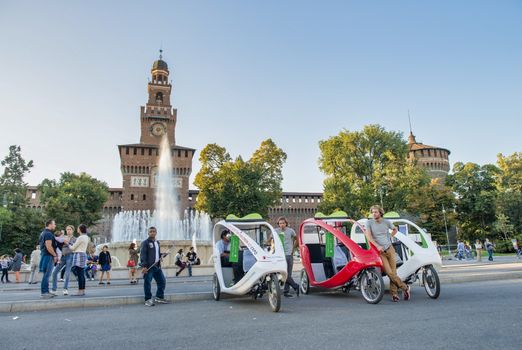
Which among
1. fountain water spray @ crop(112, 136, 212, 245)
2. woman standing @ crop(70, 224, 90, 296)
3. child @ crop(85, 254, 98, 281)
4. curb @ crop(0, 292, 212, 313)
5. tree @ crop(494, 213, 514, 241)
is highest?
fountain water spray @ crop(112, 136, 212, 245)

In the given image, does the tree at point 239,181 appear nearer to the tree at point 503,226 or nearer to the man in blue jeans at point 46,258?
the tree at point 503,226

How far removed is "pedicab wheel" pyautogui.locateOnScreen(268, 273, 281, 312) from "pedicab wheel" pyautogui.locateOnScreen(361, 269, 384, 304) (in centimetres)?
174

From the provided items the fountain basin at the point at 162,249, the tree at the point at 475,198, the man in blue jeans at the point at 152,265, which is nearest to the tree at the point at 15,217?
the fountain basin at the point at 162,249

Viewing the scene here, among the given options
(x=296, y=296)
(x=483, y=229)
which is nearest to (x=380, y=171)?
(x=483, y=229)

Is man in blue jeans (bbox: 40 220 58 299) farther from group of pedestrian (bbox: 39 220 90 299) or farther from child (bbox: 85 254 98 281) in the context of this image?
child (bbox: 85 254 98 281)

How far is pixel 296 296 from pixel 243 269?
4.59ft

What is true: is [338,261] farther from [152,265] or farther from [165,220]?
[165,220]

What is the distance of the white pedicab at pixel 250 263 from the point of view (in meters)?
6.34

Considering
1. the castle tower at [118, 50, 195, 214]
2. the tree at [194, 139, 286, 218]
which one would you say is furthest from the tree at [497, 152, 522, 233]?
the castle tower at [118, 50, 195, 214]

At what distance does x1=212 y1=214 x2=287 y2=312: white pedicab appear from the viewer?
6340mm

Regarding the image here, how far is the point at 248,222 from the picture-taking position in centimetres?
777

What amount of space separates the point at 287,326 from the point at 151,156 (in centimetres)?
5772

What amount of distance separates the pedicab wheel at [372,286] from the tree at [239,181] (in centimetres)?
3236

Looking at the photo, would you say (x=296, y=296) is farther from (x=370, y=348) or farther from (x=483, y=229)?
(x=483, y=229)
